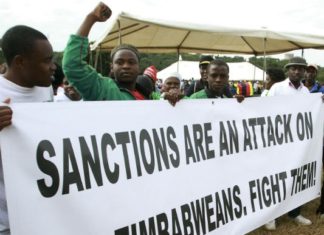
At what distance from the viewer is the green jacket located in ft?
6.97

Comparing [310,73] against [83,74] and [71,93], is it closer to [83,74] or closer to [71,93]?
[71,93]

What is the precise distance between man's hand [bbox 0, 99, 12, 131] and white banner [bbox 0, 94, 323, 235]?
0.17 feet

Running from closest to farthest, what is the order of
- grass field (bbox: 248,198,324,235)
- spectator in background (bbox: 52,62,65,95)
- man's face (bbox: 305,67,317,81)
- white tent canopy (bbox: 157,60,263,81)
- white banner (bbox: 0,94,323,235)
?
white banner (bbox: 0,94,323,235), grass field (bbox: 248,198,324,235), spectator in background (bbox: 52,62,65,95), man's face (bbox: 305,67,317,81), white tent canopy (bbox: 157,60,263,81)

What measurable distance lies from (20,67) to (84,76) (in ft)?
1.96

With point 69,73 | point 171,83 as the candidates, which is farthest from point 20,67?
point 171,83

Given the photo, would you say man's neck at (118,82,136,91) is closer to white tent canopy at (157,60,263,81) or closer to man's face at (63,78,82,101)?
man's face at (63,78,82,101)

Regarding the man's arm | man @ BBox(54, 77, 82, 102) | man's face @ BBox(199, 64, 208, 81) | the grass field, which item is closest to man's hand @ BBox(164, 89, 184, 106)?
the man's arm

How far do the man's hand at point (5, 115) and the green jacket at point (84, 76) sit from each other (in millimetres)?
593

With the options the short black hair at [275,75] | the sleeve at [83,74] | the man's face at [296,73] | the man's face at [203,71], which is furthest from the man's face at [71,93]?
the short black hair at [275,75]

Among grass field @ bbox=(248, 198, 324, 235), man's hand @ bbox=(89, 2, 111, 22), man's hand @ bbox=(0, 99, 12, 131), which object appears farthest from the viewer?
grass field @ bbox=(248, 198, 324, 235)

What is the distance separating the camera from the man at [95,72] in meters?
2.11

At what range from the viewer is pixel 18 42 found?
1680 millimetres

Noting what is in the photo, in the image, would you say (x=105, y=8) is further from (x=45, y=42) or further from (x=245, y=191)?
(x=245, y=191)

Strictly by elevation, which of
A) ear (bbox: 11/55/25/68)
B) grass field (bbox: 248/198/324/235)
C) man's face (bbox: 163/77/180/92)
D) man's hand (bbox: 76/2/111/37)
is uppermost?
man's hand (bbox: 76/2/111/37)
